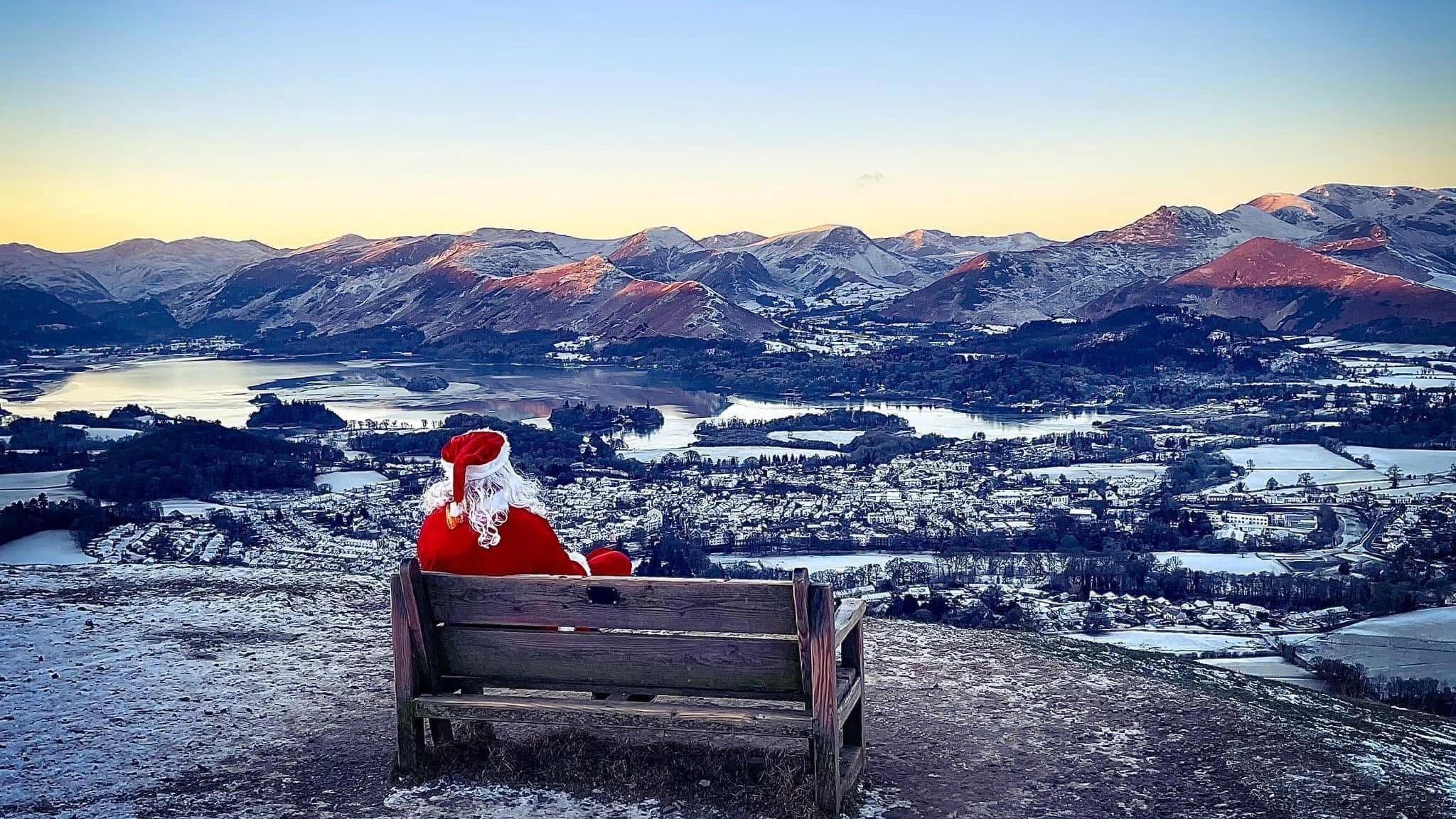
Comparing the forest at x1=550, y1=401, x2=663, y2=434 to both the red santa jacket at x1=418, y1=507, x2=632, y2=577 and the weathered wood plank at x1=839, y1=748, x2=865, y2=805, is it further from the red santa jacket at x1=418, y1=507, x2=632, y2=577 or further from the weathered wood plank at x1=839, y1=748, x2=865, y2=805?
the weathered wood plank at x1=839, y1=748, x2=865, y2=805

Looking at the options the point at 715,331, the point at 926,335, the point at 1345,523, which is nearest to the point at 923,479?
the point at 1345,523

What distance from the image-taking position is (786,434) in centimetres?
4716

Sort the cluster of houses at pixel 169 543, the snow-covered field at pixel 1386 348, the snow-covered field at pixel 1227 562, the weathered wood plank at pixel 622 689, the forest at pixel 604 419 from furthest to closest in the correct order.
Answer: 1. the snow-covered field at pixel 1386 348
2. the forest at pixel 604 419
3. the snow-covered field at pixel 1227 562
4. the cluster of houses at pixel 169 543
5. the weathered wood plank at pixel 622 689

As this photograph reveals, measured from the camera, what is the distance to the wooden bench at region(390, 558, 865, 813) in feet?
13.5

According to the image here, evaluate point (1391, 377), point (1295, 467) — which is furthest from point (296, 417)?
point (1391, 377)

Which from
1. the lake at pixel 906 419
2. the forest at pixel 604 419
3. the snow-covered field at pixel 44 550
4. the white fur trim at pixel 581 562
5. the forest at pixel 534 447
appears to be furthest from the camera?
the forest at pixel 604 419

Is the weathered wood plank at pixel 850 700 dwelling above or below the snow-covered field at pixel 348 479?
above

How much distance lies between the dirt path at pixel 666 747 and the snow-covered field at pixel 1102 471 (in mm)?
29702

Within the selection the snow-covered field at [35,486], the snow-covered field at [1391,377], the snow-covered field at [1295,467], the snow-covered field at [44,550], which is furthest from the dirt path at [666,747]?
the snow-covered field at [1391,377]

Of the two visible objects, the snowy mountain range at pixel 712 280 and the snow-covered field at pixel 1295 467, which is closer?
the snow-covered field at pixel 1295 467

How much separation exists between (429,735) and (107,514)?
1938cm

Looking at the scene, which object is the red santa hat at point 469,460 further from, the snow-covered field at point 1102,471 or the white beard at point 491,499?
the snow-covered field at point 1102,471

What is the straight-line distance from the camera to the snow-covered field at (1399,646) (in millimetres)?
13055

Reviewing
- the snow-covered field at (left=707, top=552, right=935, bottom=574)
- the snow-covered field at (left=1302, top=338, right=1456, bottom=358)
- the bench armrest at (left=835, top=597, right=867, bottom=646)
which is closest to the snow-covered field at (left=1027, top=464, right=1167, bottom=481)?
the snow-covered field at (left=707, top=552, right=935, bottom=574)
